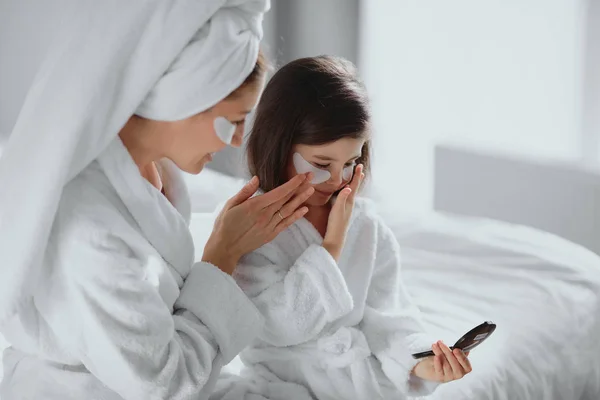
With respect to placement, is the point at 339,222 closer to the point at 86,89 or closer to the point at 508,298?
the point at 86,89

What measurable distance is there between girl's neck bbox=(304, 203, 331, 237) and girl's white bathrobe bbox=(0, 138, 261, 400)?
0.79ft

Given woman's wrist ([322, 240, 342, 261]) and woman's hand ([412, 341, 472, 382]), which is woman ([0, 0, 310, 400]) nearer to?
woman's wrist ([322, 240, 342, 261])

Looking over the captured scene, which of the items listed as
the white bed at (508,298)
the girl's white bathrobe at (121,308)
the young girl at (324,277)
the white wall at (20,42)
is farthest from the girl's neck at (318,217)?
the white wall at (20,42)

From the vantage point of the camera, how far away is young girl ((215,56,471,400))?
159 centimetres

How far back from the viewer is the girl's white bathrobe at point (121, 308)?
134 centimetres

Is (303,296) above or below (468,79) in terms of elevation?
below

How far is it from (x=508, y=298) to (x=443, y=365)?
2.18 ft

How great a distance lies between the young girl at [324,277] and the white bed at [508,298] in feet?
0.53

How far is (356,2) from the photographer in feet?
12.0

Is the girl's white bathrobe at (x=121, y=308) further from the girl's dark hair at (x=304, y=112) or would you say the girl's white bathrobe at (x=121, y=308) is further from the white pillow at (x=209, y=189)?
the white pillow at (x=209, y=189)

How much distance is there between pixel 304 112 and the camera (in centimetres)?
161

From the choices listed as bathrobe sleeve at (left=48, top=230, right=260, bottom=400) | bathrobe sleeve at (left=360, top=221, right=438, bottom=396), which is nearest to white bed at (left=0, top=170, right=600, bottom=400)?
bathrobe sleeve at (left=360, top=221, right=438, bottom=396)

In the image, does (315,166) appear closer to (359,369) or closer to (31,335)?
(359,369)

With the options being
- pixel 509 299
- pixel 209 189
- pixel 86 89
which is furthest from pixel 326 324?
pixel 209 189
